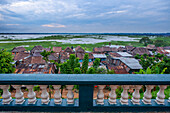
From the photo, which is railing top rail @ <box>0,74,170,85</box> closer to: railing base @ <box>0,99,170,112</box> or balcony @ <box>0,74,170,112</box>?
balcony @ <box>0,74,170,112</box>

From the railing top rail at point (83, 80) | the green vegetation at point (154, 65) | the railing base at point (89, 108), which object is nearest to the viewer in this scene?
the railing top rail at point (83, 80)

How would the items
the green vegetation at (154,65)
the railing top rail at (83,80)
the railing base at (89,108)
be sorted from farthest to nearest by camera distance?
the green vegetation at (154,65)
the railing base at (89,108)
the railing top rail at (83,80)

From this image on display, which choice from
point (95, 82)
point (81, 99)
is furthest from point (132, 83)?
point (81, 99)

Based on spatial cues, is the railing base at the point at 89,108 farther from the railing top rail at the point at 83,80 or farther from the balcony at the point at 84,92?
the railing top rail at the point at 83,80

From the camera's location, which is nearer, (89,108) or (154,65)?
(89,108)

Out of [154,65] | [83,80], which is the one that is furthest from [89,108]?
[154,65]

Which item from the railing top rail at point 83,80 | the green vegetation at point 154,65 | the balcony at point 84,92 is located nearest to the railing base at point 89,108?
the balcony at point 84,92

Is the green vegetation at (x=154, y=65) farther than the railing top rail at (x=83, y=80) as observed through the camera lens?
Yes

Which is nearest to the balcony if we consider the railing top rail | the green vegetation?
the railing top rail

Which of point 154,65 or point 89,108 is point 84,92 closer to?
point 89,108
